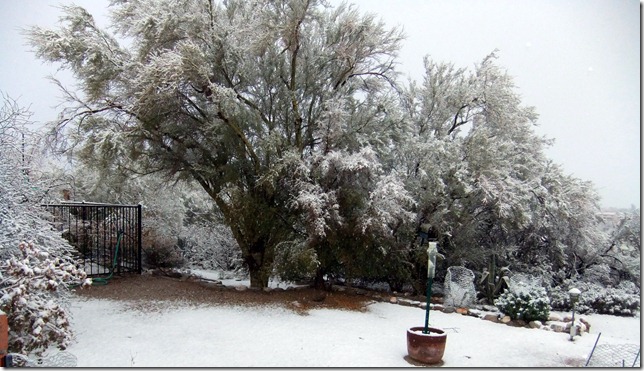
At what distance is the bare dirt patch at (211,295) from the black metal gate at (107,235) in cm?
70

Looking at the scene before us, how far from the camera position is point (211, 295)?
→ 6.32 m

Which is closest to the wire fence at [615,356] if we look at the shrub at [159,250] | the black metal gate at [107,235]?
the black metal gate at [107,235]

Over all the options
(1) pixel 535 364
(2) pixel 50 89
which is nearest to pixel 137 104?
(2) pixel 50 89

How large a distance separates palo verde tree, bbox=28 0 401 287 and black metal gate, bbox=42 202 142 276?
4.05ft

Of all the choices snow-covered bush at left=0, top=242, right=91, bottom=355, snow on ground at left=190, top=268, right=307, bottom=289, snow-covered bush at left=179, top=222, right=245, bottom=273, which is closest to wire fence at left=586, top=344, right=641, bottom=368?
snow on ground at left=190, top=268, right=307, bottom=289

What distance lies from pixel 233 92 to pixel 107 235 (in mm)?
4010

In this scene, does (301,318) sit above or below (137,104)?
below

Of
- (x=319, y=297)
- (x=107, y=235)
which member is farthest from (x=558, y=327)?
(x=107, y=235)

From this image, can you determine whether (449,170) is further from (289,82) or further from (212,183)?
(212,183)

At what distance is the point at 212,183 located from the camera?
23.0 ft

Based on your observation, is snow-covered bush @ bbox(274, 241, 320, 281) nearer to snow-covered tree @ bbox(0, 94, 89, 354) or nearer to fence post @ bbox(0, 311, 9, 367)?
snow-covered tree @ bbox(0, 94, 89, 354)

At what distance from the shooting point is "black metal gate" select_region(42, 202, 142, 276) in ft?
25.1

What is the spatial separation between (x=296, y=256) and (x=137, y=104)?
296 cm

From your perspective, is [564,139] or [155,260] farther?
[155,260]
